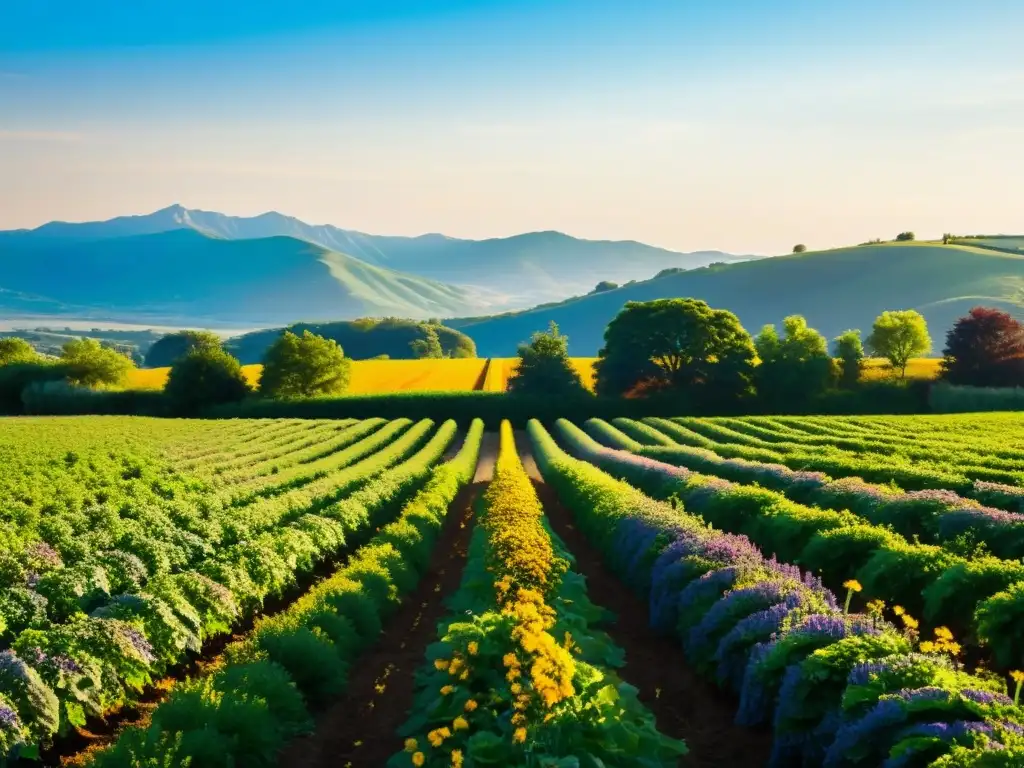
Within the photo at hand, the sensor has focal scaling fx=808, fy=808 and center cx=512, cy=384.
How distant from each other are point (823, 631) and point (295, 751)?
5820mm

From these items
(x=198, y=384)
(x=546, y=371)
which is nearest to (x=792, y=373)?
(x=546, y=371)

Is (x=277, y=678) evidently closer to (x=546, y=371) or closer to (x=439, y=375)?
(x=546, y=371)

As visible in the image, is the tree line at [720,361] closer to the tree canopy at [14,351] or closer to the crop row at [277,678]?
the crop row at [277,678]

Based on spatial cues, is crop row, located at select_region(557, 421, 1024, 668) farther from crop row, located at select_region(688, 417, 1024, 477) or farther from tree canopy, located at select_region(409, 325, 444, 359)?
tree canopy, located at select_region(409, 325, 444, 359)

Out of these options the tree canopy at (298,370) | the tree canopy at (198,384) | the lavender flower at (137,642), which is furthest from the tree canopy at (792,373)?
the lavender flower at (137,642)

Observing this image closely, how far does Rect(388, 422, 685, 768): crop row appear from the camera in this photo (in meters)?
6.70

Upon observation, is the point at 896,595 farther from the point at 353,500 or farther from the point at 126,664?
the point at 353,500

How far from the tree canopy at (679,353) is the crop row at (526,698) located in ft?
180

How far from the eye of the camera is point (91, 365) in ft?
243

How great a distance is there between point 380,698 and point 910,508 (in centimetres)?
1089

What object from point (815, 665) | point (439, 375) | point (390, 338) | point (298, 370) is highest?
point (390, 338)

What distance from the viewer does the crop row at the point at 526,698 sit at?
670 centimetres

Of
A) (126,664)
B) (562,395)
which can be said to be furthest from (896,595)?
(562,395)

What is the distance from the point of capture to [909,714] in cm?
631
